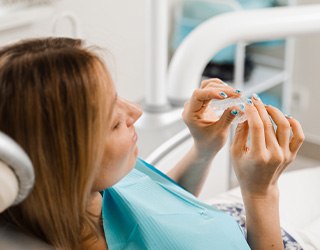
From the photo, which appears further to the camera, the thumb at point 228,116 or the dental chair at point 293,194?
the dental chair at point 293,194

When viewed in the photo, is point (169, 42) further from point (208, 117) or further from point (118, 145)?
point (118, 145)

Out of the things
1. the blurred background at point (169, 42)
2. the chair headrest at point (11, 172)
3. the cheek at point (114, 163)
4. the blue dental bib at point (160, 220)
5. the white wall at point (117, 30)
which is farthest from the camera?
the white wall at point (117, 30)

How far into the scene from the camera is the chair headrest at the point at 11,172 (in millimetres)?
609

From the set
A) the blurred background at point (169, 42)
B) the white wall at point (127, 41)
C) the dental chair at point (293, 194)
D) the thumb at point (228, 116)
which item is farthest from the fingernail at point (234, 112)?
the white wall at point (127, 41)

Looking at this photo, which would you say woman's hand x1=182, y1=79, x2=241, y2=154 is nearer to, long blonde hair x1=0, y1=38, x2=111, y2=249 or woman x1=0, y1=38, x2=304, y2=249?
woman x1=0, y1=38, x2=304, y2=249

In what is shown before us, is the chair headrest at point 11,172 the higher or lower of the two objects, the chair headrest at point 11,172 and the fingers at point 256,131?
the higher

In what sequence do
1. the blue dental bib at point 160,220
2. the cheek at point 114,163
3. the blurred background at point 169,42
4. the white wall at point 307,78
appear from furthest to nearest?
the white wall at point 307,78 → the blurred background at point 169,42 → the blue dental bib at point 160,220 → the cheek at point 114,163

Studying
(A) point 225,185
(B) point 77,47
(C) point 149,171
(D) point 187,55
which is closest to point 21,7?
(D) point 187,55

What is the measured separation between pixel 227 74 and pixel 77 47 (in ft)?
6.15

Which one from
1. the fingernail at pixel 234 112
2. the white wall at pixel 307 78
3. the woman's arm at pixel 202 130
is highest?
the fingernail at pixel 234 112

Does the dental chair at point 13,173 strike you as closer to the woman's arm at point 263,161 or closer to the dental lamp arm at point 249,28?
the woman's arm at point 263,161

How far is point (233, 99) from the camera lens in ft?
3.29

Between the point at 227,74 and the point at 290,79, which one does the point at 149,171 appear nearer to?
the point at 227,74

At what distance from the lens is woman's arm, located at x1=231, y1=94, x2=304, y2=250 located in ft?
2.92
